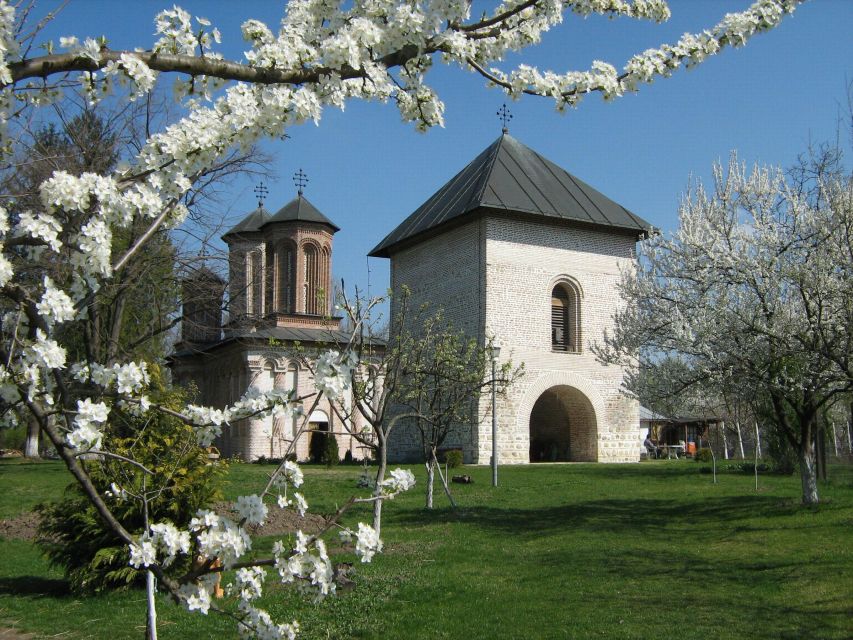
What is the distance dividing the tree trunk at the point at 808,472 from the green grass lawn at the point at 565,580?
302 millimetres

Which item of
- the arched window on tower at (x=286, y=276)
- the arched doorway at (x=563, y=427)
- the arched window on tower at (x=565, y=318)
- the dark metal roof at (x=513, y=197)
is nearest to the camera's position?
the dark metal roof at (x=513, y=197)

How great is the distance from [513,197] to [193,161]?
23.1 metres

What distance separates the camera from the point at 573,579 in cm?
839

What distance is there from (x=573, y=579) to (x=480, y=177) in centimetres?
2048

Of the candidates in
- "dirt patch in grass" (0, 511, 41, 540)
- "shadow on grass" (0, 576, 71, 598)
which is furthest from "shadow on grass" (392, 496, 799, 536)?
"dirt patch in grass" (0, 511, 41, 540)

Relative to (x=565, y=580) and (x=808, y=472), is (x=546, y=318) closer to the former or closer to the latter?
(x=808, y=472)

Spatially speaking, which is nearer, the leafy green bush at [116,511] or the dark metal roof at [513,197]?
the leafy green bush at [116,511]

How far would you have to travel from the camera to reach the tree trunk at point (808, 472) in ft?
40.5

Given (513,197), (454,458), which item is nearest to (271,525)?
(454,458)

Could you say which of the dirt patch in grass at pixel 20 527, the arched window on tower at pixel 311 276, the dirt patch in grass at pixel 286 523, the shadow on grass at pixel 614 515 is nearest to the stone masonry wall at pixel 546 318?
the shadow on grass at pixel 614 515

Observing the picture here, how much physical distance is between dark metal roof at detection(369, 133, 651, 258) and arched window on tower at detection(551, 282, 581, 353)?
2.40m

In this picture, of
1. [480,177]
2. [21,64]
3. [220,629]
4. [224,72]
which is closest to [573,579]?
[220,629]

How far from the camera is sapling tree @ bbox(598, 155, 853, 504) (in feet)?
36.4

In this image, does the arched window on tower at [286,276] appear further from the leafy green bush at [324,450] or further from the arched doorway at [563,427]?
the arched doorway at [563,427]
